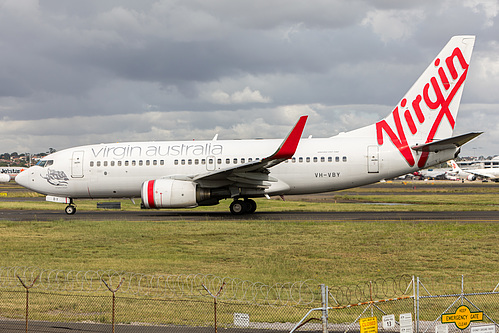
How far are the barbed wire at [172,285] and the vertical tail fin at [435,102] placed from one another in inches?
763

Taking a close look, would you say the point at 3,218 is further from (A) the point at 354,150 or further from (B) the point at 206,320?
(B) the point at 206,320

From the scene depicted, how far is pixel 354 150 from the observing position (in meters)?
32.3

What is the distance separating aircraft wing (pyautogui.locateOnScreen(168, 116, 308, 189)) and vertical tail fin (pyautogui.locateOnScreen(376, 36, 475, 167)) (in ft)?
20.7

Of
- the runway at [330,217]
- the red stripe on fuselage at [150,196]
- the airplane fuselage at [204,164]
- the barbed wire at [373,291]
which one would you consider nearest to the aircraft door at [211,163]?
the airplane fuselage at [204,164]

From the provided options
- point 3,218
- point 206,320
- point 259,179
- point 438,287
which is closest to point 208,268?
point 206,320

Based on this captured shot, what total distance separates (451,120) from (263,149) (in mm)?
11072

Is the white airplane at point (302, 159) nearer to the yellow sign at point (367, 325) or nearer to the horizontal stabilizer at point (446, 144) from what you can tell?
the horizontal stabilizer at point (446, 144)

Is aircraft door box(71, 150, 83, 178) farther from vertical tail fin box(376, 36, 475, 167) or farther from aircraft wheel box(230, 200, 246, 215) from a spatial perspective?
vertical tail fin box(376, 36, 475, 167)

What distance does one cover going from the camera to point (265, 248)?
20.9 meters

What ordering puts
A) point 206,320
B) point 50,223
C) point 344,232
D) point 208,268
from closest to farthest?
1. point 206,320
2. point 208,268
3. point 344,232
4. point 50,223

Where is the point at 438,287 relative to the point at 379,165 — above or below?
below

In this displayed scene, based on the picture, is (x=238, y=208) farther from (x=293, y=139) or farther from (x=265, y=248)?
(x=265, y=248)

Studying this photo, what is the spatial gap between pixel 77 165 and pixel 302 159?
45.7ft

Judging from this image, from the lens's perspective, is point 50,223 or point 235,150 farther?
point 235,150
